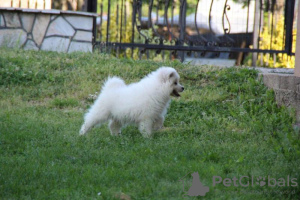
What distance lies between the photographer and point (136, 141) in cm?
602

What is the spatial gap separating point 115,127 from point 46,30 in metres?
4.80

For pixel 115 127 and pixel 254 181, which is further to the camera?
pixel 115 127

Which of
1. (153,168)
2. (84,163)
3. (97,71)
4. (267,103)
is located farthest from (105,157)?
(97,71)

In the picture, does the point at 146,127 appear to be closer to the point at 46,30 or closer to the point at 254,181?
the point at 254,181

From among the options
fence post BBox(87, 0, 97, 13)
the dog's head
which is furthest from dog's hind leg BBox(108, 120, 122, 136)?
fence post BBox(87, 0, 97, 13)

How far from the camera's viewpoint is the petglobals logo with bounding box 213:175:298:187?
4266mm

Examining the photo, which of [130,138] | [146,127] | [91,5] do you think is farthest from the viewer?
[91,5]

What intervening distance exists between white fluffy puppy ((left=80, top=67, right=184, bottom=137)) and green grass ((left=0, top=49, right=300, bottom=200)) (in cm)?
21

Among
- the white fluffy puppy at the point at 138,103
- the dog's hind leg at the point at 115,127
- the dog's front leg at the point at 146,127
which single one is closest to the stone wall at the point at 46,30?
the dog's hind leg at the point at 115,127

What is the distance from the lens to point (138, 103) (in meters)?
6.27

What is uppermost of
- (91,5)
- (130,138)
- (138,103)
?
(91,5)

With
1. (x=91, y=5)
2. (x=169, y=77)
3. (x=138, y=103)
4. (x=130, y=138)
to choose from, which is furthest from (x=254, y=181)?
(x=91, y=5)

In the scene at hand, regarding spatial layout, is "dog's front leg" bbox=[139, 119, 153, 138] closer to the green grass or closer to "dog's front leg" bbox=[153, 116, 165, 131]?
the green grass

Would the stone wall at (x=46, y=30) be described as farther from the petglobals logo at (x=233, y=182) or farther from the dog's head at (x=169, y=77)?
the petglobals logo at (x=233, y=182)
